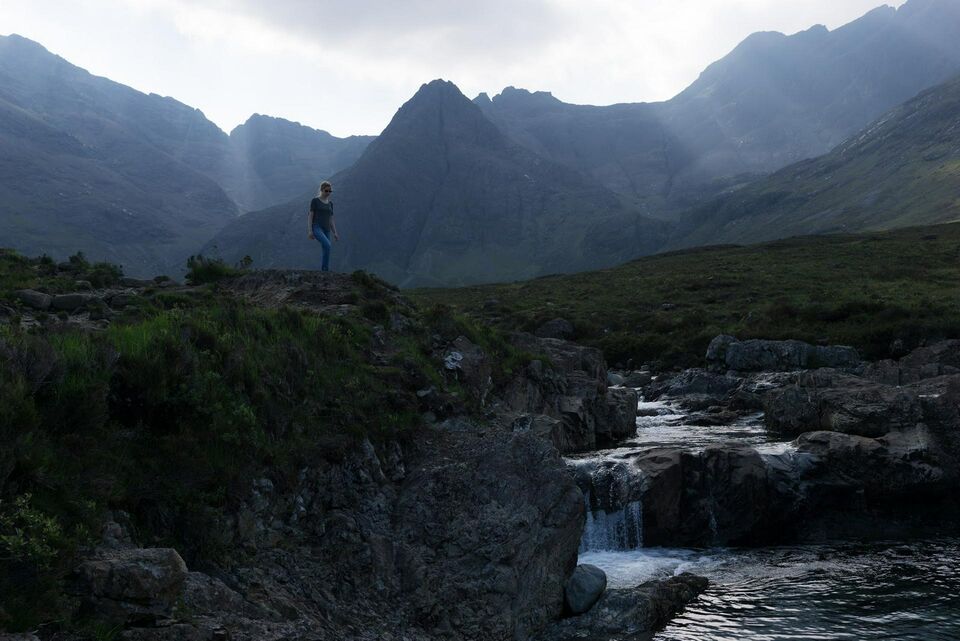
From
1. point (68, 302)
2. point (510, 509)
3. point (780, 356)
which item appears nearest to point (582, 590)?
point (510, 509)

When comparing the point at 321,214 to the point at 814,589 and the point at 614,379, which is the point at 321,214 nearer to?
the point at 814,589

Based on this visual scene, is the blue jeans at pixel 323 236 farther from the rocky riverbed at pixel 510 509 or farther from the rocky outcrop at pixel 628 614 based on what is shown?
the rocky outcrop at pixel 628 614

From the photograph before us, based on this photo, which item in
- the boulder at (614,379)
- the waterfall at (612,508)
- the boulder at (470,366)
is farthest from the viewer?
the boulder at (614,379)

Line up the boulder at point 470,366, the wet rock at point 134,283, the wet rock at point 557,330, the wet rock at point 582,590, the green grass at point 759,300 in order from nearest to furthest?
the wet rock at point 582,590 → the boulder at point 470,366 → the wet rock at point 134,283 → the green grass at point 759,300 → the wet rock at point 557,330

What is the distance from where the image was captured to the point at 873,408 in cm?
2584

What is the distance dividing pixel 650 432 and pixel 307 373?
22.0 metres

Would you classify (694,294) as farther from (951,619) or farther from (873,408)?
(951,619)

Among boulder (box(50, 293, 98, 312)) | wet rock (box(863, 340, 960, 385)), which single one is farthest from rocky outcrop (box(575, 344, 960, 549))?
boulder (box(50, 293, 98, 312))

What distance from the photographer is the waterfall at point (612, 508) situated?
21.4 metres

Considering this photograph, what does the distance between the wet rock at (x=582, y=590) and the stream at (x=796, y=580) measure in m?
1.55

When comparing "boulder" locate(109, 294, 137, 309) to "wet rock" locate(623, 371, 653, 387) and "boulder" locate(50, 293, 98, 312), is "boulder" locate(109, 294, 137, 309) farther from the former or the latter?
"wet rock" locate(623, 371, 653, 387)

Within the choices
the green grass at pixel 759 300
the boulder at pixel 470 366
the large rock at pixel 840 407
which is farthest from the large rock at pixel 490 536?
the large rock at pixel 840 407

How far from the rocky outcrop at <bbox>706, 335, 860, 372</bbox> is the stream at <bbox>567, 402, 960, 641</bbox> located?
19.7m

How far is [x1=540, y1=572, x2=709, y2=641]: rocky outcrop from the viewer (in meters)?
13.8
